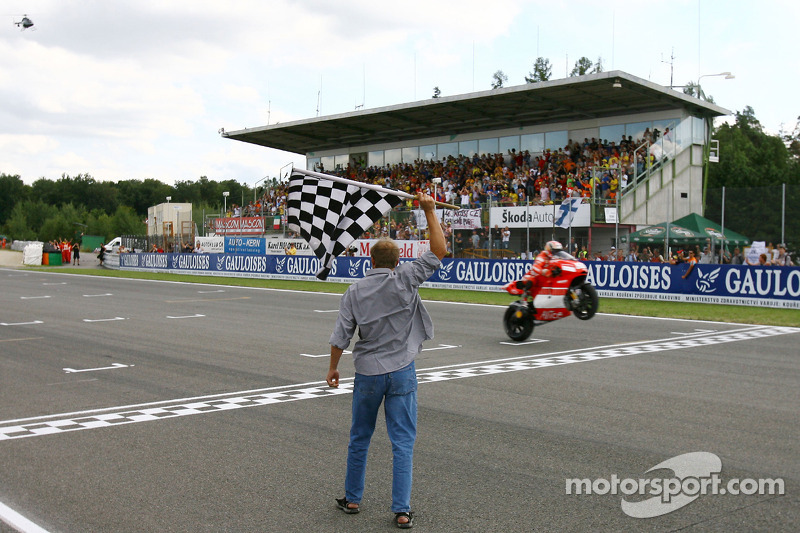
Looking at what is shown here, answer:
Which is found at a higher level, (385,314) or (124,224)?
(124,224)

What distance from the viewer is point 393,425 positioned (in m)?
4.58

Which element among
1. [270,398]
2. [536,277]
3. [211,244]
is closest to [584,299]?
[536,277]

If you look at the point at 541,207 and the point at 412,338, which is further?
the point at 541,207

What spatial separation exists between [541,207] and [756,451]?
2317 cm

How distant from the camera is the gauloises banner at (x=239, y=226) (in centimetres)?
4266

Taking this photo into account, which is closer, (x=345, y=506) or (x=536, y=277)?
(x=345, y=506)

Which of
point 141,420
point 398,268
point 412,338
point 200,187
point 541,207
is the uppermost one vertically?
point 200,187

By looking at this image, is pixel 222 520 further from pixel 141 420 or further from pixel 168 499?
pixel 141 420

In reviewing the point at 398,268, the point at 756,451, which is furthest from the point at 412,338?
the point at 756,451

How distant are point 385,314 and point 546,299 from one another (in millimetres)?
9114

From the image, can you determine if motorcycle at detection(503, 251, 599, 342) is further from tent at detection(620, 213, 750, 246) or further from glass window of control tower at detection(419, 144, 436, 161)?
glass window of control tower at detection(419, 144, 436, 161)

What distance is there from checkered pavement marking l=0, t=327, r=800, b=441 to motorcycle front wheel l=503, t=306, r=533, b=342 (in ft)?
4.92

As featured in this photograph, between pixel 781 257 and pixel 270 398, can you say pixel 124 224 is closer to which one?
pixel 781 257

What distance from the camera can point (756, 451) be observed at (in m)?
6.09
